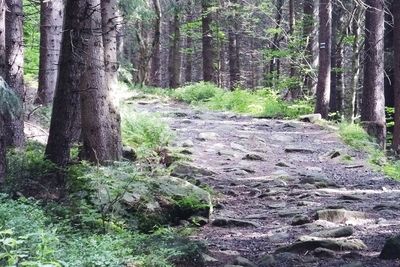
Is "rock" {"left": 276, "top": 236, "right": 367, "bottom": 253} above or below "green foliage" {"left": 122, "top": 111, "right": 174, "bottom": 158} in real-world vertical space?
below

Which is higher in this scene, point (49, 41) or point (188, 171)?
point (49, 41)

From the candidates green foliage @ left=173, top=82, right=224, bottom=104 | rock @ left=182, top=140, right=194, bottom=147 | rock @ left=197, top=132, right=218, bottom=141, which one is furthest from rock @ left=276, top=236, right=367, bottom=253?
green foliage @ left=173, top=82, right=224, bottom=104

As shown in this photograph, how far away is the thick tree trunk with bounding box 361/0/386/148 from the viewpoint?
14.9 meters

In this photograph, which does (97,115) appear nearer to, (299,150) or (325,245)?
(325,245)

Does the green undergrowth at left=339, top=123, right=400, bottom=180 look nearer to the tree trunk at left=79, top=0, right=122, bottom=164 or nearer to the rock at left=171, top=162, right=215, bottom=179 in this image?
the rock at left=171, top=162, right=215, bottom=179

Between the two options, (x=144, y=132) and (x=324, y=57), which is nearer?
(x=144, y=132)

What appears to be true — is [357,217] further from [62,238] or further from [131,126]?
[131,126]

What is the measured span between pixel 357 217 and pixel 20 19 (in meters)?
6.42

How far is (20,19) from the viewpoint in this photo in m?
9.73

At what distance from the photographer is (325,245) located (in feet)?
19.4

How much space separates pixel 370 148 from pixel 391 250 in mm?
9212

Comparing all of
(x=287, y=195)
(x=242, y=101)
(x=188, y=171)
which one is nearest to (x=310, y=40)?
(x=242, y=101)

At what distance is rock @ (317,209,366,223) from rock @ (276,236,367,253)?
120cm

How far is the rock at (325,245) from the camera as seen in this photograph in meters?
5.89
